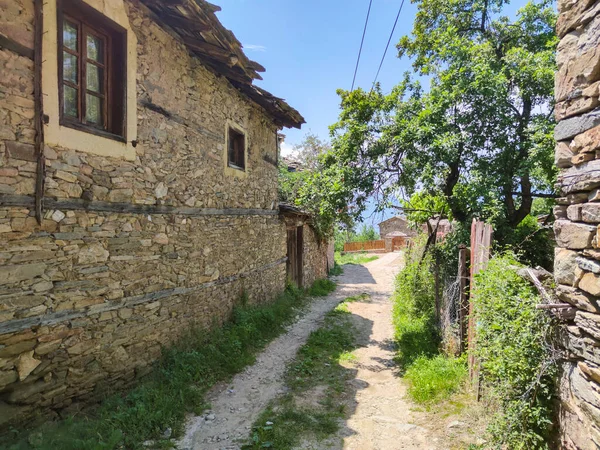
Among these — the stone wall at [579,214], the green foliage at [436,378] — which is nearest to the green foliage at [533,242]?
the green foliage at [436,378]

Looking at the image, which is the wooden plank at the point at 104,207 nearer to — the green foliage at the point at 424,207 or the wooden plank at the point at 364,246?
the green foliage at the point at 424,207

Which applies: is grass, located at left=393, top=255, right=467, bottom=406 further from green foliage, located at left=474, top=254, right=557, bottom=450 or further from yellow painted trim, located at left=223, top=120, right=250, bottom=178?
yellow painted trim, located at left=223, top=120, right=250, bottom=178

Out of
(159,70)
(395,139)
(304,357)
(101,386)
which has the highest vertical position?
(159,70)

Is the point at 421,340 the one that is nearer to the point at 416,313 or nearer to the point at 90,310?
the point at 416,313

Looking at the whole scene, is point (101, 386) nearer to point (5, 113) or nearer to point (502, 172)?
point (5, 113)

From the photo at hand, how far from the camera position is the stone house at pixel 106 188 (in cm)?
318

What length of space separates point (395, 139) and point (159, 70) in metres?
4.30

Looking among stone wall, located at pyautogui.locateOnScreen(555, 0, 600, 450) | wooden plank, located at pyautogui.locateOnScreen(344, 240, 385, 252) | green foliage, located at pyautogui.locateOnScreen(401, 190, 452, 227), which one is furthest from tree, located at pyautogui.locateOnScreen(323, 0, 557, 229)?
wooden plank, located at pyautogui.locateOnScreen(344, 240, 385, 252)

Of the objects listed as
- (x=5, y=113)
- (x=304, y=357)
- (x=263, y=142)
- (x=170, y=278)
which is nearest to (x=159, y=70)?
(x=5, y=113)

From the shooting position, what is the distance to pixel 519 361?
276 centimetres

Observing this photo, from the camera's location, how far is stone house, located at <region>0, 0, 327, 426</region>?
318cm

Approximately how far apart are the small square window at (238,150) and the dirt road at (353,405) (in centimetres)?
381

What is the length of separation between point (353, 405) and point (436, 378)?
3.98ft

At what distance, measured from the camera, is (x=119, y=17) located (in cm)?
407
